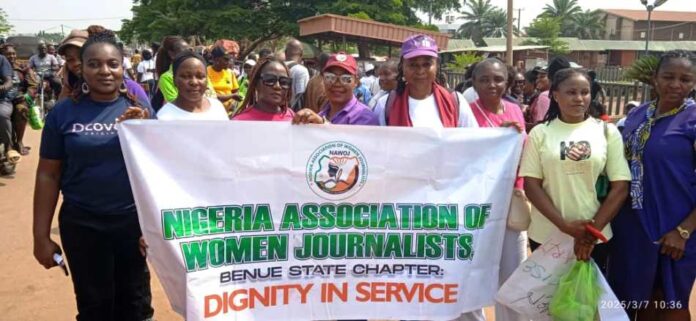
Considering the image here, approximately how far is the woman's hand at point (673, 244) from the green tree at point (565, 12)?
72305 millimetres

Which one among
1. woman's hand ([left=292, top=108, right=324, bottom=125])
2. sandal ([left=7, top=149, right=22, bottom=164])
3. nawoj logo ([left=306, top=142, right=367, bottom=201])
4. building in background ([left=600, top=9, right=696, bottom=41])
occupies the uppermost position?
building in background ([left=600, top=9, right=696, bottom=41])

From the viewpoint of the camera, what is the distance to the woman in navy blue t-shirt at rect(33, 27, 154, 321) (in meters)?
2.60

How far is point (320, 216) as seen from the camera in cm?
284

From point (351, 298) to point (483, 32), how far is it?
7922 centimetres

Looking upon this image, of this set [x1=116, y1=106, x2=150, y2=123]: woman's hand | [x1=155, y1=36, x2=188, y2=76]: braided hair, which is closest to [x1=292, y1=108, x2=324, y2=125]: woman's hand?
[x1=116, y1=106, x2=150, y2=123]: woman's hand

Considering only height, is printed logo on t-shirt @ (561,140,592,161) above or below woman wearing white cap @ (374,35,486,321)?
below

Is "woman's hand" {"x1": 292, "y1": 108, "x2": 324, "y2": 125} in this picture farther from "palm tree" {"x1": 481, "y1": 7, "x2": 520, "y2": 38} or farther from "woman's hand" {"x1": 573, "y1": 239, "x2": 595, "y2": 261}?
"palm tree" {"x1": 481, "y1": 7, "x2": 520, "y2": 38}

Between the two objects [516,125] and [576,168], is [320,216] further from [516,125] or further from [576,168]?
[576,168]

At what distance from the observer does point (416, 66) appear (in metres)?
3.03

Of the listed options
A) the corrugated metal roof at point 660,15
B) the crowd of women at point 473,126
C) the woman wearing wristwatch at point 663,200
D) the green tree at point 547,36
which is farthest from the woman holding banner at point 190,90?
the corrugated metal roof at point 660,15

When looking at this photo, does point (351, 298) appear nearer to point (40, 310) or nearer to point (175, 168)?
point (175, 168)

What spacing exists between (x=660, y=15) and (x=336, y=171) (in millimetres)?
64460

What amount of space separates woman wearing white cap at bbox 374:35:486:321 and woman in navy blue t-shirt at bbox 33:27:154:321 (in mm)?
1330
